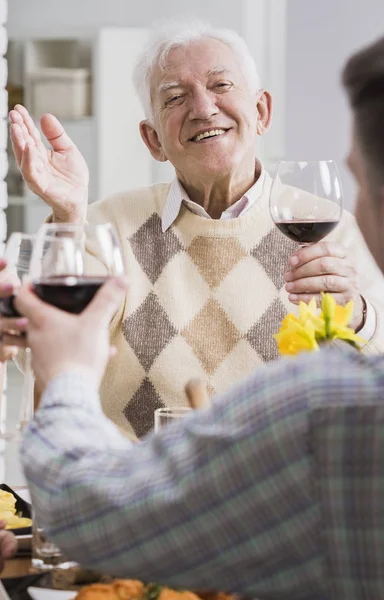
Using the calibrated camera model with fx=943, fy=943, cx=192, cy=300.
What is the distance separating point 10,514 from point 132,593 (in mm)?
414

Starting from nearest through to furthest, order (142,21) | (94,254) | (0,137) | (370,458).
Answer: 1. (370,458)
2. (94,254)
3. (0,137)
4. (142,21)

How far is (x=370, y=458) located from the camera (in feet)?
2.45

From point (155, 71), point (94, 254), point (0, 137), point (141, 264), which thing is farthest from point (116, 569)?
point (0, 137)

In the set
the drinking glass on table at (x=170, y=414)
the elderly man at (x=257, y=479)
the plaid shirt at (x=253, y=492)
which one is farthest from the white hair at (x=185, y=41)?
the plaid shirt at (x=253, y=492)

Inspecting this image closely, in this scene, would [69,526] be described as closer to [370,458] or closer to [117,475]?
[117,475]

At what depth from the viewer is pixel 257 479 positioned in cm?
77

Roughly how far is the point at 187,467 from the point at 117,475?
7 cm

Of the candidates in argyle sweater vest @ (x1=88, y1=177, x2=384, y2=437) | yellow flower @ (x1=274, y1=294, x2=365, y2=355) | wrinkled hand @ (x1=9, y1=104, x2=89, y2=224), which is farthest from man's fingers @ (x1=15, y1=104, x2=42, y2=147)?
yellow flower @ (x1=274, y1=294, x2=365, y2=355)

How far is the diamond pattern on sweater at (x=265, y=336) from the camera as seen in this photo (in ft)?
7.25

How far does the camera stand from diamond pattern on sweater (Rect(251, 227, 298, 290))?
2.26 m

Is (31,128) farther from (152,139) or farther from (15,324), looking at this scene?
(15,324)

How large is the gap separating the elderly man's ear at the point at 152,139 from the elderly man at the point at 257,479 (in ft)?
5.37

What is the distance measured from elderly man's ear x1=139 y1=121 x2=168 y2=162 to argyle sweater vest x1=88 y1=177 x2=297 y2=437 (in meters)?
0.25

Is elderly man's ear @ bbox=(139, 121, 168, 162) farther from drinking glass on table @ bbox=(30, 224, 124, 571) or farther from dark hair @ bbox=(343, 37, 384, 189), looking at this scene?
dark hair @ bbox=(343, 37, 384, 189)
